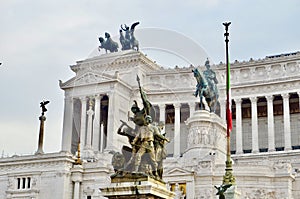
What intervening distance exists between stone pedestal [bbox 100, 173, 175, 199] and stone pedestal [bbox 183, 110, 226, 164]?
43184mm

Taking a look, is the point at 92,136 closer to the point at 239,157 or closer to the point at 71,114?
the point at 71,114

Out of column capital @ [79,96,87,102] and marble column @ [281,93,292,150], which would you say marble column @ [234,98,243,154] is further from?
column capital @ [79,96,87,102]

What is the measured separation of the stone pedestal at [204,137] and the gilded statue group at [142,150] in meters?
42.5

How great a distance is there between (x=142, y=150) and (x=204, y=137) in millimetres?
45284

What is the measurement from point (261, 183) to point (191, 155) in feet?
38.9

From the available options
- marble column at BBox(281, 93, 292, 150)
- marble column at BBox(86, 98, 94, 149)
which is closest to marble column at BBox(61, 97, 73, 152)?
marble column at BBox(86, 98, 94, 149)

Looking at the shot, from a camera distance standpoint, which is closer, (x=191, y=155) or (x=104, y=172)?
(x=104, y=172)

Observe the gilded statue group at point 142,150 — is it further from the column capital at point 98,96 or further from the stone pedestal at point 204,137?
the column capital at point 98,96

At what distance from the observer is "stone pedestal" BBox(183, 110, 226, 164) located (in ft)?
207

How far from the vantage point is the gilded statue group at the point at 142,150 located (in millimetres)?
19031

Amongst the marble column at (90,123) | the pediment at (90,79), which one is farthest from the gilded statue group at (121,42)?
the marble column at (90,123)

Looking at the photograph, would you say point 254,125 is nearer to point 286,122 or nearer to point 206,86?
point 286,122

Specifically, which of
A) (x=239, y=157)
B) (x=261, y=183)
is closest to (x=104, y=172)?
(x=261, y=183)

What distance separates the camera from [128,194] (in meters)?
18.5
